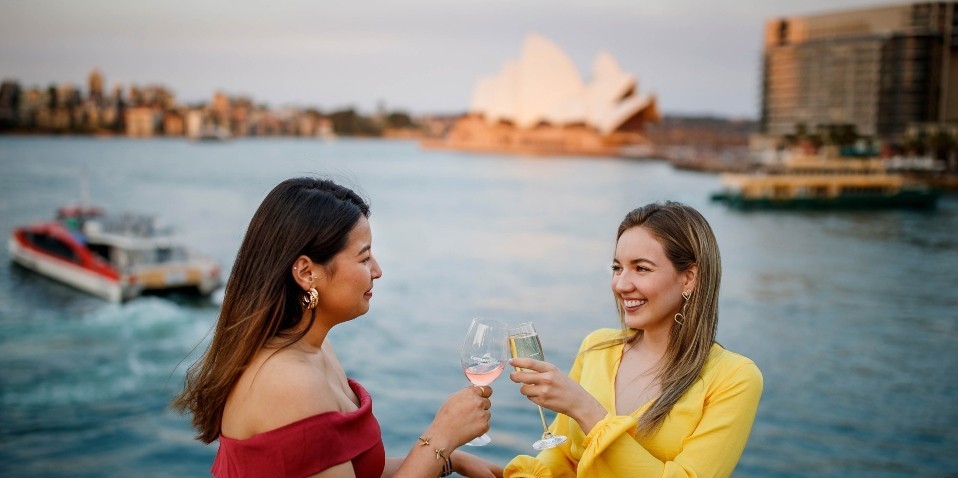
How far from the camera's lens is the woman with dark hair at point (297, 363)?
1339 millimetres

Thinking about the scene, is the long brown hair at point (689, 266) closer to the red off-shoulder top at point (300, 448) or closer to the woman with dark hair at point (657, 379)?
the woman with dark hair at point (657, 379)

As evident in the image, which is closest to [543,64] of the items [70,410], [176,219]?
[176,219]

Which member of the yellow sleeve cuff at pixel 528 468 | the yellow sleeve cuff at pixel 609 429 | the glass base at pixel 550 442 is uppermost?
the yellow sleeve cuff at pixel 609 429

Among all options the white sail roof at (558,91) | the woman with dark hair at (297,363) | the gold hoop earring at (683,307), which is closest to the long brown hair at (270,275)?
the woman with dark hair at (297,363)

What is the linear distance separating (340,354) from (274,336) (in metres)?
9.59

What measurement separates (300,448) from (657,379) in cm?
72

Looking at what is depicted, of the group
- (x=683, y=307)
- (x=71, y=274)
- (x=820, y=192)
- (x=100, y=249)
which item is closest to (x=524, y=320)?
(x=71, y=274)

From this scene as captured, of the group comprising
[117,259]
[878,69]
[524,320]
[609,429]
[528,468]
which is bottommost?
[524,320]

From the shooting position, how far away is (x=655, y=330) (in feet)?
5.76

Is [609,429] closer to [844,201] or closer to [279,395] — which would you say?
[279,395]

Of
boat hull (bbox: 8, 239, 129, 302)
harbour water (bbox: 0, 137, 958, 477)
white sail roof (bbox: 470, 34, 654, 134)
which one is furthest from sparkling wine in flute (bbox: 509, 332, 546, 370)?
white sail roof (bbox: 470, 34, 654, 134)

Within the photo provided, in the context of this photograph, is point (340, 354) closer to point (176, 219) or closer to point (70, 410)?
point (70, 410)

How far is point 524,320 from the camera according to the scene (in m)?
12.8

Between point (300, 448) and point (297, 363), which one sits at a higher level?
point (297, 363)
